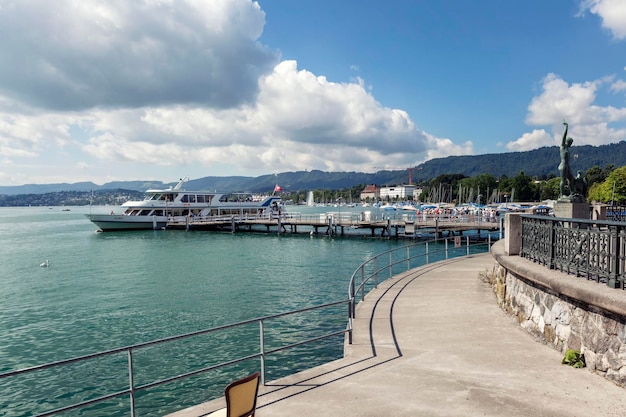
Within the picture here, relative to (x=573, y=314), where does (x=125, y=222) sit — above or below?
below

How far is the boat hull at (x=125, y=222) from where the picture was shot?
6900 centimetres

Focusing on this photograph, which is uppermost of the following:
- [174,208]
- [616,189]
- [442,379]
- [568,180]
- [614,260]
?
[616,189]

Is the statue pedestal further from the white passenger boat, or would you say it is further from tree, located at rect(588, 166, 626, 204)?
tree, located at rect(588, 166, 626, 204)

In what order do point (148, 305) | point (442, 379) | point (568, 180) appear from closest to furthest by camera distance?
point (442, 379) < point (568, 180) < point (148, 305)

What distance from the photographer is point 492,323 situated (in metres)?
9.64

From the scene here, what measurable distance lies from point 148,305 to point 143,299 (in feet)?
5.49

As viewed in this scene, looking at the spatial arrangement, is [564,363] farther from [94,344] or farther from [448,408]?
[94,344]

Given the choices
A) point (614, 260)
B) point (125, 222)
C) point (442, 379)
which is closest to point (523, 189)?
point (125, 222)

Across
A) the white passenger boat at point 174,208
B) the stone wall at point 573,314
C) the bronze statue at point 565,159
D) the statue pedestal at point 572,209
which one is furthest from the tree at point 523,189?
the stone wall at point 573,314

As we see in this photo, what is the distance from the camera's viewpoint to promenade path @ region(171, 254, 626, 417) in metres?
5.75

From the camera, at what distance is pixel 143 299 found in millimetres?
21938

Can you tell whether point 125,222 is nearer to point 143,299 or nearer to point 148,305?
point 143,299

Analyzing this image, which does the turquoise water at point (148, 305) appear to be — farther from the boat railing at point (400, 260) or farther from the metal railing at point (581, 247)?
the metal railing at point (581, 247)

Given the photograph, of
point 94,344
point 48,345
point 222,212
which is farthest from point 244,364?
point 222,212
